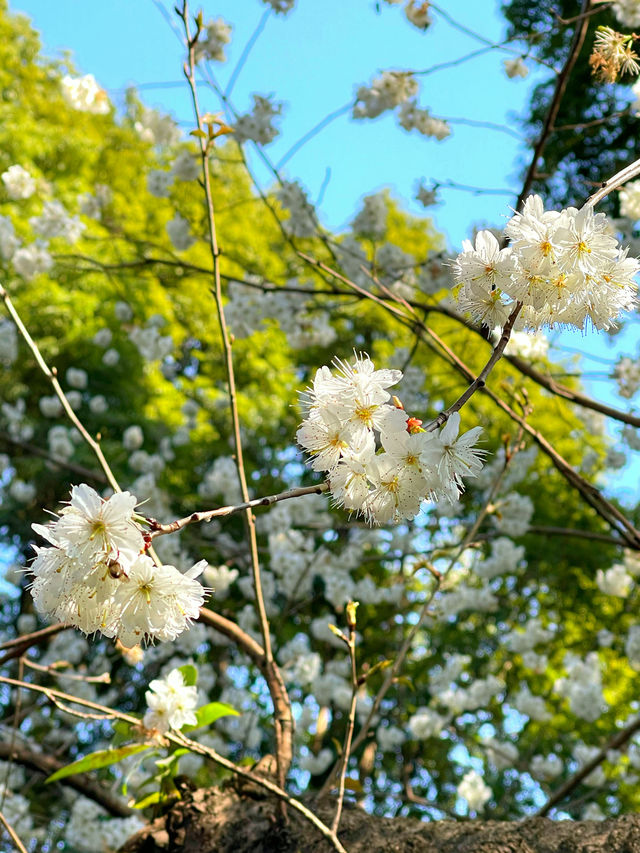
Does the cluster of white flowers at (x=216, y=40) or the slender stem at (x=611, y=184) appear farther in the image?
the cluster of white flowers at (x=216, y=40)

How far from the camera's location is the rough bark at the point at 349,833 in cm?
151

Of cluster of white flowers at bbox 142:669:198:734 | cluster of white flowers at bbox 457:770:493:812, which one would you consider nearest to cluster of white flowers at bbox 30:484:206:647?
cluster of white flowers at bbox 142:669:198:734

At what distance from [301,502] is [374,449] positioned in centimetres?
437

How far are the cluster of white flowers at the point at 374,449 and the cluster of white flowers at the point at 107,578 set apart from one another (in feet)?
0.66

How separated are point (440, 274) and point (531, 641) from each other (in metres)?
3.11

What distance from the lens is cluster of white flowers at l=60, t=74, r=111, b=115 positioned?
3949mm

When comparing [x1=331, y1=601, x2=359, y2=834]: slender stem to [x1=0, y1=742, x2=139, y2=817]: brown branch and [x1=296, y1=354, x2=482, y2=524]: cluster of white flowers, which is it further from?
[x1=0, y1=742, x2=139, y2=817]: brown branch

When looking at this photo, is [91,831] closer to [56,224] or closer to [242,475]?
[242,475]

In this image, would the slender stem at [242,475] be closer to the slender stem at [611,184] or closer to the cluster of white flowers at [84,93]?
the slender stem at [611,184]

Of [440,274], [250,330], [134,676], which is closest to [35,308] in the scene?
[134,676]

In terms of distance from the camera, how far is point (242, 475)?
171 cm

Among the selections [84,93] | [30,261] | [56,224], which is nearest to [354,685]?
[84,93]

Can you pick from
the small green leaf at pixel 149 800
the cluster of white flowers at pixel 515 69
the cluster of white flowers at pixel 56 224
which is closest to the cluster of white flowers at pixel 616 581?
the cluster of white flowers at pixel 515 69

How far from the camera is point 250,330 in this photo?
4652 mm
